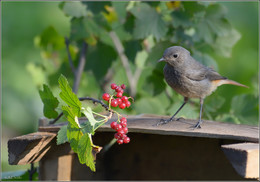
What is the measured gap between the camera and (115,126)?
1756 millimetres

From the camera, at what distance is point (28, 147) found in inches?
81.5

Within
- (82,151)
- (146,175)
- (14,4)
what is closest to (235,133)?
(82,151)

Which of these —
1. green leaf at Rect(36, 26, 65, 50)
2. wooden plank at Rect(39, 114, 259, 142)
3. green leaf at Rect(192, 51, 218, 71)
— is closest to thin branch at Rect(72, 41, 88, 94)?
green leaf at Rect(36, 26, 65, 50)

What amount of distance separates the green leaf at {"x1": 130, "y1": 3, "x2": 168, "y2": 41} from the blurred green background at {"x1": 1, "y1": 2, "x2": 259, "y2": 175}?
1599 millimetres

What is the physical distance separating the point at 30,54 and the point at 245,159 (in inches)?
149

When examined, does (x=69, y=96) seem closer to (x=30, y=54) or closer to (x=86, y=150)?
(x=86, y=150)

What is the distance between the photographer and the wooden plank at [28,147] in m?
2.04

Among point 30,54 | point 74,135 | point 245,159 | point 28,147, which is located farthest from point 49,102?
point 30,54

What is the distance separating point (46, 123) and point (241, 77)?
8.75 feet

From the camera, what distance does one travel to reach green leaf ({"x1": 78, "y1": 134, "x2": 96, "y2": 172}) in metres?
1.70

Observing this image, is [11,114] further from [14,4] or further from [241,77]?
[241,77]

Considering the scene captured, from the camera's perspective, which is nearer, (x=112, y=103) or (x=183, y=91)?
(x=112, y=103)

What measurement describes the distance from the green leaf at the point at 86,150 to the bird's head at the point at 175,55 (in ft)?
2.73

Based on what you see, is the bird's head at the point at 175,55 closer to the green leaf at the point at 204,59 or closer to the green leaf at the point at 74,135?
the green leaf at the point at 204,59
